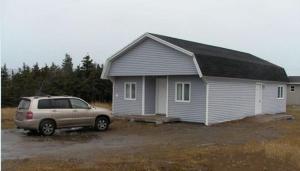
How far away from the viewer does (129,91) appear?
86.8 feet

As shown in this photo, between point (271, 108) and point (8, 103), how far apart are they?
26.1m

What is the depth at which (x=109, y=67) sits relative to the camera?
26953mm

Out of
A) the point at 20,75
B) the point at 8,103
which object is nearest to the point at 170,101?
the point at 8,103

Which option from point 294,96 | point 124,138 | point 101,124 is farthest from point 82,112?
point 294,96

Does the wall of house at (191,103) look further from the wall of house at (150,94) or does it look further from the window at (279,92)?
the window at (279,92)

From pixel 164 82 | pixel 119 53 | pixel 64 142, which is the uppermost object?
pixel 119 53

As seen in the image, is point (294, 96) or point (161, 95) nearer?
point (161, 95)

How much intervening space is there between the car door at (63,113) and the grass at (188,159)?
5.31 meters

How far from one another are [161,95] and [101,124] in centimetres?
697

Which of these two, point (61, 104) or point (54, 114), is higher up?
point (61, 104)

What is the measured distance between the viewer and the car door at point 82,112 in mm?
18578

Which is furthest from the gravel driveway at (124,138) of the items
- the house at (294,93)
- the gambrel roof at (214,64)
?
the house at (294,93)

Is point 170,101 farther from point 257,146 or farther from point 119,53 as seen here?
point 257,146

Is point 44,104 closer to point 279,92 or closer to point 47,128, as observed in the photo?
point 47,128
